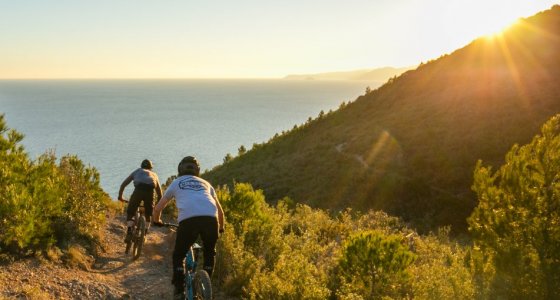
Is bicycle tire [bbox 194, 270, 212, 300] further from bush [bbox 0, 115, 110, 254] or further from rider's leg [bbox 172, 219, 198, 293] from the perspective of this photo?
bush [bbox 0, 115, 110, 254]

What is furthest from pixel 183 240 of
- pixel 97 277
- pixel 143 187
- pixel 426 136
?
pixel 426 136

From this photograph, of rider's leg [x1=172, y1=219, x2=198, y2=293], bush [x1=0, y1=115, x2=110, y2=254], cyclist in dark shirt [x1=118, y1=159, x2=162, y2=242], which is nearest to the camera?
rider's leg [x1=172, y1=219, x2=198, y2=293]

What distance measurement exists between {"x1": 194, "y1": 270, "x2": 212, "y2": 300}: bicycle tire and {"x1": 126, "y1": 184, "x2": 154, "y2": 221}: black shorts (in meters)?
4.21

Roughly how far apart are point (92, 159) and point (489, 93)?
2909 inches

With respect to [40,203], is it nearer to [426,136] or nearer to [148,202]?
[148,202]

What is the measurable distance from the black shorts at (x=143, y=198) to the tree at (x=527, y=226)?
6.83m

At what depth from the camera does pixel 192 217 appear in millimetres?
5992

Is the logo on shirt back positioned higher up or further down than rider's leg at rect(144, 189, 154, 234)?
higher up

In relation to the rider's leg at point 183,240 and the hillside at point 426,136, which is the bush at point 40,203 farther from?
the hillside at point 426,136

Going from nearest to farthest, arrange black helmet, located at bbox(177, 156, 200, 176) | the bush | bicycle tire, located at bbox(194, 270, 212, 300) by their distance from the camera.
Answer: bicycle tire, located at bbox(194, 270, 212, 300)
black helmet, located at bbox(177, 156, 200, 176)
the bush

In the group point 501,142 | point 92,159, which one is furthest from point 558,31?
point 92,159

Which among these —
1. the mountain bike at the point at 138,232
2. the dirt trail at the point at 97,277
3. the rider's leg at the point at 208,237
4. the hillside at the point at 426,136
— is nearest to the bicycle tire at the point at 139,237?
the mountain bike at the point at 138,232

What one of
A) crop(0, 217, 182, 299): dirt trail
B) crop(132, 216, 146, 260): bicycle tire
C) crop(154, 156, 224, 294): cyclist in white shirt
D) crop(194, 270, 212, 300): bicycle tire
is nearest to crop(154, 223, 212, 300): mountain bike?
crop(194, 270, 212, 300): bicycle tire

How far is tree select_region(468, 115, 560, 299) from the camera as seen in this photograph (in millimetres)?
5840
